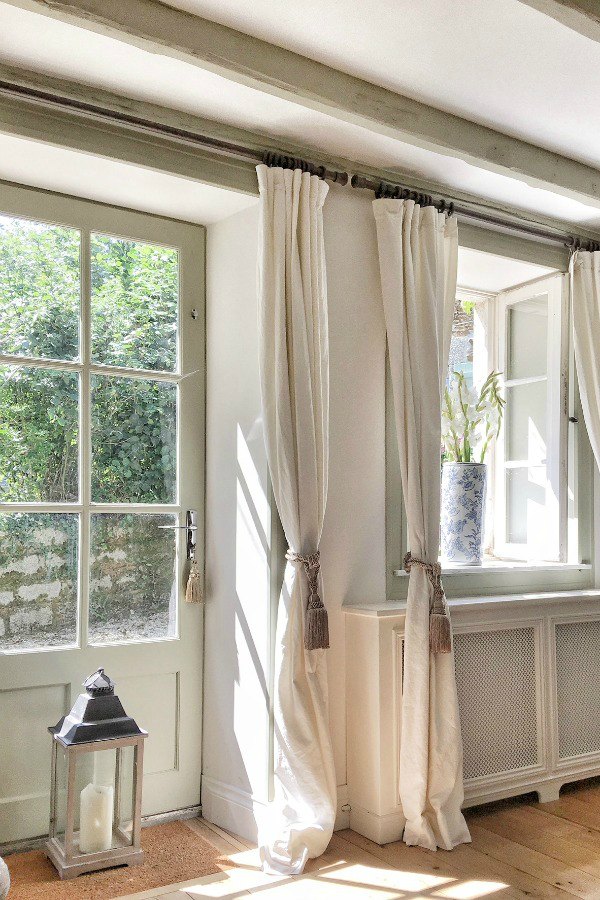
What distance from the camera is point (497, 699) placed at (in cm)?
364

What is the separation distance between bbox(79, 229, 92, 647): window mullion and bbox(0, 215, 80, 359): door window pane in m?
0.03

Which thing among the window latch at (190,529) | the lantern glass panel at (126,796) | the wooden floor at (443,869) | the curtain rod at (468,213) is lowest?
the wooden floor at (443,869)

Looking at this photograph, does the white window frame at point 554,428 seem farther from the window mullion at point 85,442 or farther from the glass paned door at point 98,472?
the window mullion at point 85,442

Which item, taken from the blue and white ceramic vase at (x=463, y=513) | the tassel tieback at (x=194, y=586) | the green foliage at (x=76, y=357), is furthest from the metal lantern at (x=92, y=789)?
the blue and white ceramic vase at (x=463, y=513)

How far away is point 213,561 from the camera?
3.57m

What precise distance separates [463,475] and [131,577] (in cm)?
159

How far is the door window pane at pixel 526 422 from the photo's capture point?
443 centimetres

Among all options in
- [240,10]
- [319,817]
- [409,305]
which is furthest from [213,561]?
[240,10]

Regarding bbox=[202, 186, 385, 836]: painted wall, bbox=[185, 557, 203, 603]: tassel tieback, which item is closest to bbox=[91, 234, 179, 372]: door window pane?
bbox=[202, 186, 385, 836]: painted wall

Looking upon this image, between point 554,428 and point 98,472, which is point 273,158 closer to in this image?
point 98,472

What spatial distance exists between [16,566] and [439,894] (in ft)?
5.95

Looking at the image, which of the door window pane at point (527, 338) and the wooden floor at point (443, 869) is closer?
the wooden floor at point (443, 869)

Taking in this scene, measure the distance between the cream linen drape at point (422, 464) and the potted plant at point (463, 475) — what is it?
1.74 ft

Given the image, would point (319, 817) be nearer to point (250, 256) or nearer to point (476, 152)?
point (250, 256)
